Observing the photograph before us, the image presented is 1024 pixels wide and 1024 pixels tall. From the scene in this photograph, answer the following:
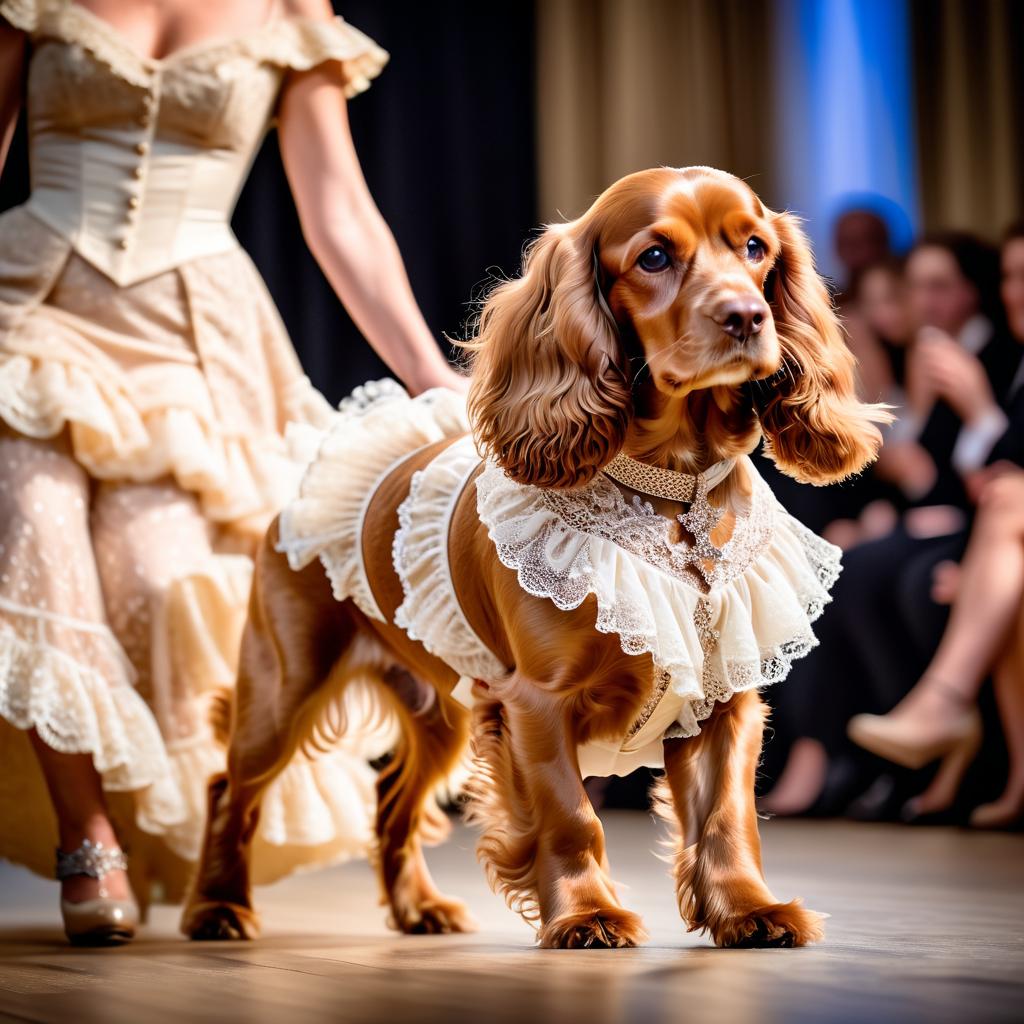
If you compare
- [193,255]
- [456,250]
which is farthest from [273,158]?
[193,255]

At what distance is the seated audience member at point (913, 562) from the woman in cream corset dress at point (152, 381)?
2.19 meters

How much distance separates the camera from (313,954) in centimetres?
215

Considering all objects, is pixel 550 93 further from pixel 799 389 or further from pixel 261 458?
pixel 799 389

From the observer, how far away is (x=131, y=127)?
9.16 feet

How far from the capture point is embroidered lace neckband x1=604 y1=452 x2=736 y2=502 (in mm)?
2025

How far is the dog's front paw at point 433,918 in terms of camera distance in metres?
2.53

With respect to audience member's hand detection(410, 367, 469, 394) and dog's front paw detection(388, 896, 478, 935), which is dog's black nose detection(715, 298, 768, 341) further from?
dog's front paw detection(388, 896, 478, 935)

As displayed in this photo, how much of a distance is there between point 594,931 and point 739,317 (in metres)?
0.73

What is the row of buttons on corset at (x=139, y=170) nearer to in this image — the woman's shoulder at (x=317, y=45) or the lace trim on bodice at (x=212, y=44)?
the lace trim on bodice at (x=212, y=44)

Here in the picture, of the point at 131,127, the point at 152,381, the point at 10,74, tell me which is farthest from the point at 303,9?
the point at 152,381

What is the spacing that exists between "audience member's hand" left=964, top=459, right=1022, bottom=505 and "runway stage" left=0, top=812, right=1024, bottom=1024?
157cm

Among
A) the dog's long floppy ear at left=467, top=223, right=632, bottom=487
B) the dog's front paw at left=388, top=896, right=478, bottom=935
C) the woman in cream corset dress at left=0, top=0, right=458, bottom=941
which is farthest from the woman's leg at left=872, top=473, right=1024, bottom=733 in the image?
the dog's long floppy ear at left=467, top=223, right=632, bottom=487

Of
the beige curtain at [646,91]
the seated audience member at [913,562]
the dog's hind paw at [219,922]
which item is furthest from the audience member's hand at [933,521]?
the dog's hind paw at [219,922]

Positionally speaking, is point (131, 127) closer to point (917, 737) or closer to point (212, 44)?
point (212, 44)
